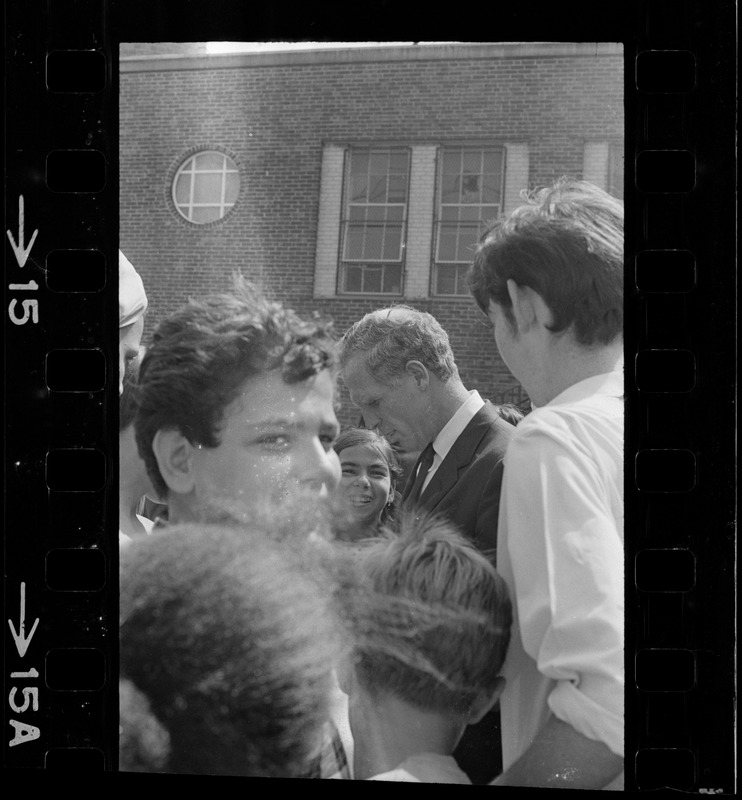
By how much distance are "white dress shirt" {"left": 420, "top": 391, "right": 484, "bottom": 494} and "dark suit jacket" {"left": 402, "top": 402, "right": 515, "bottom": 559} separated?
1 centimetres

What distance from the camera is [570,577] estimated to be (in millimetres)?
2801

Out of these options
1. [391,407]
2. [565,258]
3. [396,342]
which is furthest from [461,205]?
[391,407]

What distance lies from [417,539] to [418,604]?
180 millimetres

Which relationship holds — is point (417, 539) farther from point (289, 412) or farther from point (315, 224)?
point (315, 224)

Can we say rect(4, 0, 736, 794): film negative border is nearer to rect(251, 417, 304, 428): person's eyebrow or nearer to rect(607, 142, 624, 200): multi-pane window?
rect(607, 142, 624, 200): multi-pane window

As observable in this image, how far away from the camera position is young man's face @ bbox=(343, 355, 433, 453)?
9.48ft

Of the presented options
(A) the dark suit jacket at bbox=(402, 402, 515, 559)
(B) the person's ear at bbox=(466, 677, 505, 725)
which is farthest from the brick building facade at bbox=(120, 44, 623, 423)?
(B) the person's ear at bbox=(466, 677, 505, 725)
